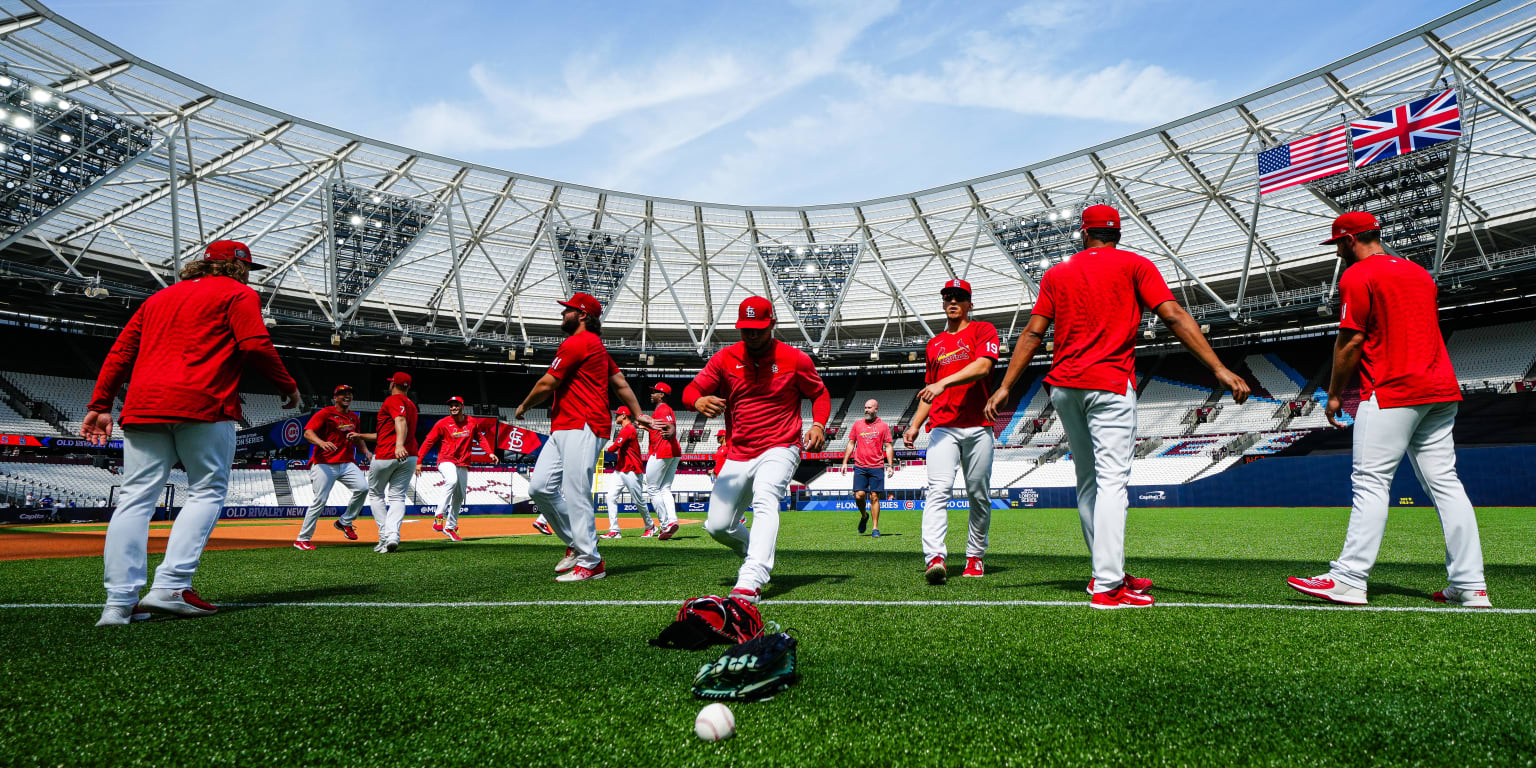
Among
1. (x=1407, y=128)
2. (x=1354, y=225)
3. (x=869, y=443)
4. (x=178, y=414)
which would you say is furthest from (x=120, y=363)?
(x=1407, y=128)

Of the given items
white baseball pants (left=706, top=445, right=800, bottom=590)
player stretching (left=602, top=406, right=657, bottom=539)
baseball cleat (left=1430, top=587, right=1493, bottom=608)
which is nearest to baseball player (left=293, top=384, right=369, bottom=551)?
player stretching (left=602, top=406, right=657, bottom=539)

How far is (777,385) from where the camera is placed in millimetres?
4512

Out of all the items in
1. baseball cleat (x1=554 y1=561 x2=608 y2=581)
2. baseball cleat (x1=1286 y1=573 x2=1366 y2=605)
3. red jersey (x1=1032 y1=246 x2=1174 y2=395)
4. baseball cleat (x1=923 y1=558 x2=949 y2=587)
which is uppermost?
red jersey (x1=1032 y1=246 x2=1174 y2=395)

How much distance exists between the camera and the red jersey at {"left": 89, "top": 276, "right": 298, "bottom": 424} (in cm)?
373

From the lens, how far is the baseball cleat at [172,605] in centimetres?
369

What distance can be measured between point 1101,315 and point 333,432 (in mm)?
8620

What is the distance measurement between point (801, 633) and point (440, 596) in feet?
8.17

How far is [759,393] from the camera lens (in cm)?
453

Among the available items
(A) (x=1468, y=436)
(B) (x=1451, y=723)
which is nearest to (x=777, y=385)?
(B) (x=1451, y=723)

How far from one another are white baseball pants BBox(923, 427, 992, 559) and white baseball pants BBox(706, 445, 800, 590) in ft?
4.13

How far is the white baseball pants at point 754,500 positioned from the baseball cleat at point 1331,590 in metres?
2.78

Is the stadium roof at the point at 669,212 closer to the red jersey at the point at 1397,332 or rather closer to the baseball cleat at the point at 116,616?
the baseball cleat at the point at 116,616

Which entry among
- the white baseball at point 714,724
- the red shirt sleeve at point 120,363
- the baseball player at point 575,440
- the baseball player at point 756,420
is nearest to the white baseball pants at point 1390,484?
the baseball player at point 756,420

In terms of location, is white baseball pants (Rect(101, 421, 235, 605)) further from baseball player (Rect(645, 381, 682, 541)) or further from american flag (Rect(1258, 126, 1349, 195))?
american flag (Rect(1258, 126, 1349, 195))
